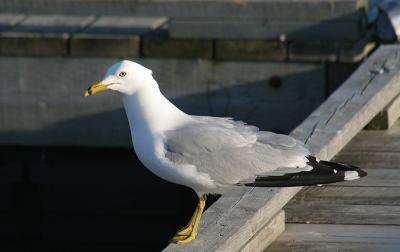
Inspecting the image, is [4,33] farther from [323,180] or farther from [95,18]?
[323,180]

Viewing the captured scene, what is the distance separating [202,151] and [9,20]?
17.1 feet

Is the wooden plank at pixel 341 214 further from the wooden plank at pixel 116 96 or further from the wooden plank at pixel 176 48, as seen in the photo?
the wooden plank at pixel 176 48

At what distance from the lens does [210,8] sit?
9242mm

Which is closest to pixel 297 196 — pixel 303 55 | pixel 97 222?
pixel 303 55

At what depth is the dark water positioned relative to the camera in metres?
9.25

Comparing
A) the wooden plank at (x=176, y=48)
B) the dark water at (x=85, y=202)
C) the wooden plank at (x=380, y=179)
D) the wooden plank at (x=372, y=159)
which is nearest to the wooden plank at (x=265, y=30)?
the wooden plank at (x=176, y=48)

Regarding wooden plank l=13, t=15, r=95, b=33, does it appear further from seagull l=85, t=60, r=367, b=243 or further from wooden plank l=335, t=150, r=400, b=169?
seagull l=85, t=60, r=367, b=243

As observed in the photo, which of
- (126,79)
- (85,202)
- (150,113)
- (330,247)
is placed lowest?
(85,202)

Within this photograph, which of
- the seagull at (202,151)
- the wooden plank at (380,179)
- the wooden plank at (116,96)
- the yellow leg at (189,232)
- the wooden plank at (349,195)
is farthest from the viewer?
the wooden plank at (116,96)

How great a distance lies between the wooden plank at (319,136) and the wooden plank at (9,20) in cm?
323

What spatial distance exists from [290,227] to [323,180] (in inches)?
17.8

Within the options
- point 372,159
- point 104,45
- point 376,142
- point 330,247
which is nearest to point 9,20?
point 104,45

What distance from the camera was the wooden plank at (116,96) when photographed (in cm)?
887

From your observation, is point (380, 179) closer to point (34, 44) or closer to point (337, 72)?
point (337, 72)
